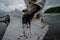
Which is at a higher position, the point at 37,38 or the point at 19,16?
the point at 19,16

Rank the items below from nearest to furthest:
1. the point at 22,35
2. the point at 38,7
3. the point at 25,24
A: the point at 38,7 → the point at 25,24 → the point at 22,35

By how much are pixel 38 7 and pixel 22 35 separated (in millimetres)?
1079

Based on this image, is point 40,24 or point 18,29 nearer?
point 40,24

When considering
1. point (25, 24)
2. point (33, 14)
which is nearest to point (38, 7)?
point (33, 14)

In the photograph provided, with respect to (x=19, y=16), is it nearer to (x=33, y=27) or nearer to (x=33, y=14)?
(x=33, y=27)

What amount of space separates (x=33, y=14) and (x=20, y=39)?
3.31 feet

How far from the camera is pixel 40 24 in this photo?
480cm

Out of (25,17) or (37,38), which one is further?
(37,38)

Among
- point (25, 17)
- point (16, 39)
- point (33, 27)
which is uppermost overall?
point (25, 17)


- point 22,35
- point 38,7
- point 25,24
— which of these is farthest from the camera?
point 22,35

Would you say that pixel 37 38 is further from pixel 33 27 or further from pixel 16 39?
pixel 16 39

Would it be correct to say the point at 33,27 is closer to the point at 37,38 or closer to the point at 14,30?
the point at 37,38

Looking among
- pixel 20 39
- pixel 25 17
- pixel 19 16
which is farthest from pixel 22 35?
pixel 25 17

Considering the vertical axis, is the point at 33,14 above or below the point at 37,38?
above
